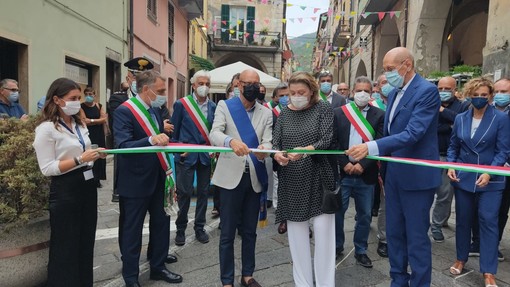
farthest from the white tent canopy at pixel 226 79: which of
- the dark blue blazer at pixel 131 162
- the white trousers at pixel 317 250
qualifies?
the white trousers at pixel 317 250

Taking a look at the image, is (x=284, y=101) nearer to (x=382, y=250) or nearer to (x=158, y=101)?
(x=382, y=250)

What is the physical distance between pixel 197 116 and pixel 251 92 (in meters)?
1.55

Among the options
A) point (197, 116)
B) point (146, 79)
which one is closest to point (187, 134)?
point (197, 116)

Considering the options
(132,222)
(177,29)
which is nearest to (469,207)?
(132,222)

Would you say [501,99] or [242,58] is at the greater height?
[242,58]

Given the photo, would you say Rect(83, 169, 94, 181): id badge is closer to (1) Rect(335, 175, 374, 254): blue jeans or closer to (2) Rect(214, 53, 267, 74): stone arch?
(1) Rect(335, 175, 374, 254): blue jeans

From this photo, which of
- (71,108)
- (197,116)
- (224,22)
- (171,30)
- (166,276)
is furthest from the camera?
(224,22)

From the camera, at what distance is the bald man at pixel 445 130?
4633 millimetres

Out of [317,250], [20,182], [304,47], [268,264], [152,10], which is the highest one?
[304,47]

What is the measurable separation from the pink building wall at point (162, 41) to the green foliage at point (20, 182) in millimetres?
10359

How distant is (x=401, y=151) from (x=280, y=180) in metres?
0.98

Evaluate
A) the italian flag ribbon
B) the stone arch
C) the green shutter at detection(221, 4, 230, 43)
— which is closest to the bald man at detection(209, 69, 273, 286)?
the italian flag ribbon

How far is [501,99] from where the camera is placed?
3996 mm

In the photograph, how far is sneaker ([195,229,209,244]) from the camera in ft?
14.9
